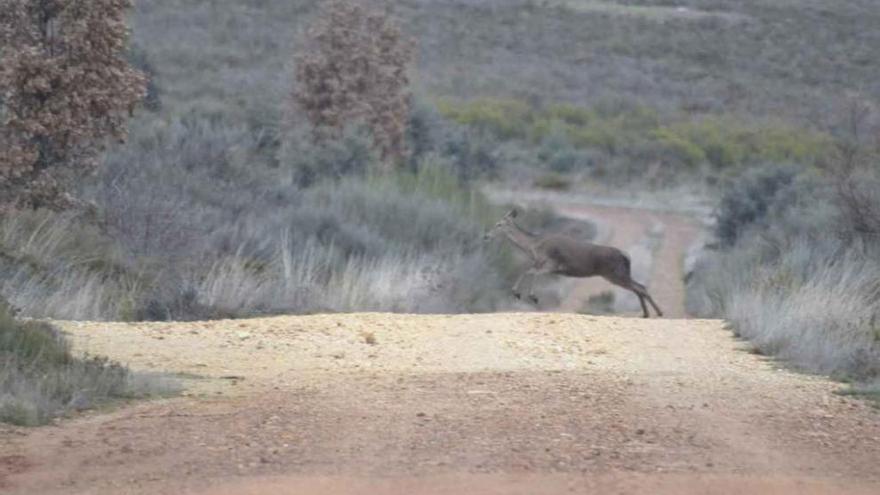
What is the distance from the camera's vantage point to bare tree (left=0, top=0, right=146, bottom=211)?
13.5 meters

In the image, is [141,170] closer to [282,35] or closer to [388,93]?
[388,93]

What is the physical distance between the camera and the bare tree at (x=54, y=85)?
13.5m

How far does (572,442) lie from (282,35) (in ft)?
188

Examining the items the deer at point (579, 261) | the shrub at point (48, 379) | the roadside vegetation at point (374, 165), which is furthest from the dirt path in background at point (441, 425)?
the deer at point (579, 261)

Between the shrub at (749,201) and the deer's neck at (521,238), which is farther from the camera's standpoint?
the shrub at (749,201)

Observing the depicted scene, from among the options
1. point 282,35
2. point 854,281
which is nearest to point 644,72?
point 282,35

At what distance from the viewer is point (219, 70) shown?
192 ft

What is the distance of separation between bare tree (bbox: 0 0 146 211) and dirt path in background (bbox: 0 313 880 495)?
1422 millimetres

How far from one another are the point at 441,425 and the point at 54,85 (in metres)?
5.41

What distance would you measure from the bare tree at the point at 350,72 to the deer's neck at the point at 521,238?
6.56 metres

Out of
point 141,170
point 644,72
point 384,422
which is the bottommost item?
point 644,72

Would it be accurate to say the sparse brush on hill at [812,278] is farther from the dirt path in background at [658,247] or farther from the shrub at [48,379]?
the shrub at [48,379]

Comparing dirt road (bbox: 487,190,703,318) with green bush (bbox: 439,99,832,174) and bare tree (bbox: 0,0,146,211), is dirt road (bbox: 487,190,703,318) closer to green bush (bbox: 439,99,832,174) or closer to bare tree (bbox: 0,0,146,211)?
green bush (bbox: 439,99,832,174)

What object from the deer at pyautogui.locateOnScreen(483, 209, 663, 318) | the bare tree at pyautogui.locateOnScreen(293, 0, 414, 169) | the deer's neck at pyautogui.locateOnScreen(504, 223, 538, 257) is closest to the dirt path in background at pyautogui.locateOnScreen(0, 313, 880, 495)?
the deer at pyautogui.locateOnScreen(483, 209, 663, 318)
